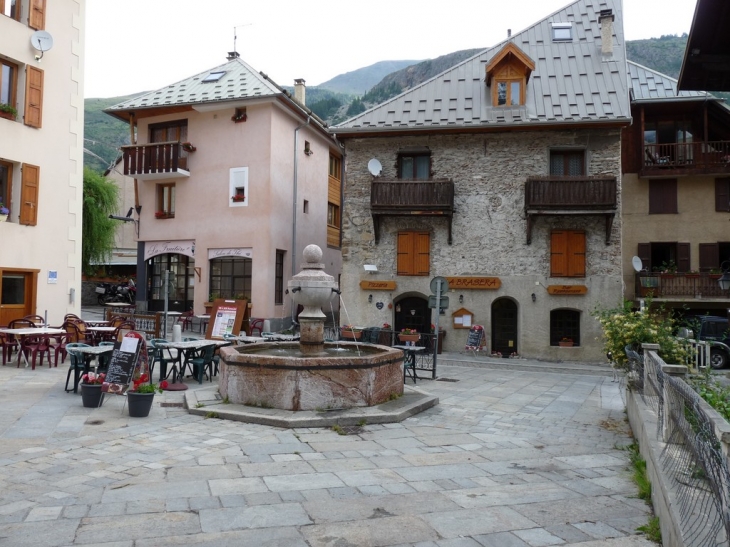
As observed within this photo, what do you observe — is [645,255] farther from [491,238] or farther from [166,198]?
[166,198]

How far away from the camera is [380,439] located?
7.64m

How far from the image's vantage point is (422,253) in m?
22.0

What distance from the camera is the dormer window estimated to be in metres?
21.5

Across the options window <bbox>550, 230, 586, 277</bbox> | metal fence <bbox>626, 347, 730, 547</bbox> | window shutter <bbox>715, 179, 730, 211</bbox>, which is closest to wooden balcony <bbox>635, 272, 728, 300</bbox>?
window shutter <bbox>715, 179, 730, 211</bbox>

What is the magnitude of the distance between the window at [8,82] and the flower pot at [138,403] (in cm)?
1206

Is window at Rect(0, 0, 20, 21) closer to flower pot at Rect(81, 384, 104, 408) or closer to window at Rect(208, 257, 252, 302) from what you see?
window at Rect(208, 257, 252, 302)

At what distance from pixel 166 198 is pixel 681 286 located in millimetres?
21553

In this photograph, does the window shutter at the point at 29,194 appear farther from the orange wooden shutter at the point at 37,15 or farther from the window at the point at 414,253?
the window at the point at 414,253

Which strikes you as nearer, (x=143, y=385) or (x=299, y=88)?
(x=143, y=385)

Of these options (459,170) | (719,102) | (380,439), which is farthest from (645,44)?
(380,439)

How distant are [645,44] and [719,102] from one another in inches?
4253

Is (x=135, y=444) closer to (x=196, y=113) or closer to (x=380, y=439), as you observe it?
(x=380, y=439)

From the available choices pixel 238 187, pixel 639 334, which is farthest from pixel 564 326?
pixel 238 187

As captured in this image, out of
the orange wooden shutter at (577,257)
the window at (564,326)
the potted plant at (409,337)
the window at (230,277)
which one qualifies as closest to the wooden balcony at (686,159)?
the orange wooden shutter at (577,257)
